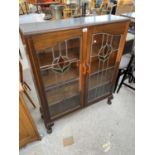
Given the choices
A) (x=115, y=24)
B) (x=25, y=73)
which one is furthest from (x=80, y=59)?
(x=25, y=73)

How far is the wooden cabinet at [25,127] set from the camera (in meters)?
1.11

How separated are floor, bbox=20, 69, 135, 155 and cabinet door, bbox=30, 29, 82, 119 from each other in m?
0.27

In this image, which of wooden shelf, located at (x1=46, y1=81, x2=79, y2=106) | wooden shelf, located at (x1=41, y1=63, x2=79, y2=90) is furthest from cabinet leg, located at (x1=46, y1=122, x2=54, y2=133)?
wooden shelf, located at (x1=41, y1=63, x2=79, y2=90)

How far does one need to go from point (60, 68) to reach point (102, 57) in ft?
1.60

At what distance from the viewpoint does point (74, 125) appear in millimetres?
1644

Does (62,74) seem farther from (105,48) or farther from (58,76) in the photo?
(105,48)

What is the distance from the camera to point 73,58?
118 centimetres

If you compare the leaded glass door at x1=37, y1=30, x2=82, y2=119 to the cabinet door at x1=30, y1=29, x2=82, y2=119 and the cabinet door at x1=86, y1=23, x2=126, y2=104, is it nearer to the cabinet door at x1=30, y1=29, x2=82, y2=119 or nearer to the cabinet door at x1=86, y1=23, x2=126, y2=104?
the cabinet door at x1=30, y1=29, x2=82, y2=119

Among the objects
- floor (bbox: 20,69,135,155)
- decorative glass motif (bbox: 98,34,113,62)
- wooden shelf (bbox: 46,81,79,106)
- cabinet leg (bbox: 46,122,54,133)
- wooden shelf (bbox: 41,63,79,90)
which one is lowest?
floor (bbox: 20,69,135,155)

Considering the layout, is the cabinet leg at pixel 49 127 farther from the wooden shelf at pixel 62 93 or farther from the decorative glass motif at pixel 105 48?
the decorative glass motif at pixel 105 48

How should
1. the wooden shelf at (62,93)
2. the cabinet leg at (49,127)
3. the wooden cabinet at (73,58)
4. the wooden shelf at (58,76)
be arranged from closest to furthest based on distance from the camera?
the wooden cabinet at (73,58) < the wooden shelf at (58,76) < the wooden shelf at (62,93) < the cabinet leg at (49,127)

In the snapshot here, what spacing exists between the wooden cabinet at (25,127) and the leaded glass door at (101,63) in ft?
2.39

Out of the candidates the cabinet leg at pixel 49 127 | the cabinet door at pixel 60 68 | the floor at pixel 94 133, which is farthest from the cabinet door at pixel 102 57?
the cabinet leg at pixel 49 127

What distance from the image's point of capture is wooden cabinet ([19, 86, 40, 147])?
43.6 inches
